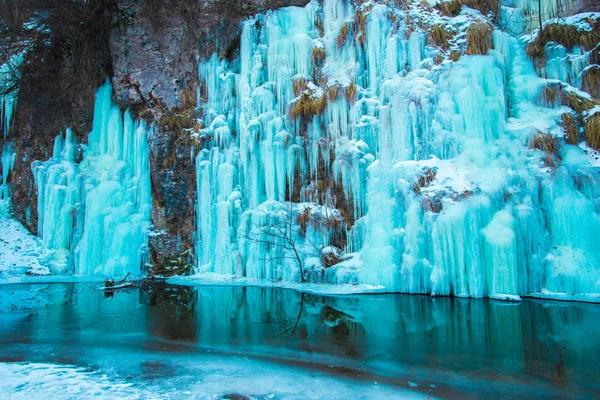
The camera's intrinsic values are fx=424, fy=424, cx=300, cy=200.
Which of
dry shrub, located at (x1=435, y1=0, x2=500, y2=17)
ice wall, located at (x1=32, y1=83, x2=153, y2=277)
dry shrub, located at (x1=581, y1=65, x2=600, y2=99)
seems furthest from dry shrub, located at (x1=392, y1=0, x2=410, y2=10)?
ice wall, located at (x1=32, y1=83, x2=153, y2=277)

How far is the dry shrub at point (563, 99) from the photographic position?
9.12m

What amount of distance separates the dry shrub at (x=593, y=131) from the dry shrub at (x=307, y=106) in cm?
621

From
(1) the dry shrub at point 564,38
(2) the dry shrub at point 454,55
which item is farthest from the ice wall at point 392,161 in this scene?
(1) the dry shrub at point 564,38

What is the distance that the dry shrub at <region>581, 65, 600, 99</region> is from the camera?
30.3ft

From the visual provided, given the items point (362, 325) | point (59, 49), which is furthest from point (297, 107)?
point (59, 49)

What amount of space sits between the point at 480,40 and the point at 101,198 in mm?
12212

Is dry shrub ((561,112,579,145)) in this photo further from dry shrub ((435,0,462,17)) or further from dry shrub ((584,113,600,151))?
dry shrub ((435,0,462,17))

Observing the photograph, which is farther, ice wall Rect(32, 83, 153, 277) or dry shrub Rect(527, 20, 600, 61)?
ice wall Rect(32, 83, 153, 277)

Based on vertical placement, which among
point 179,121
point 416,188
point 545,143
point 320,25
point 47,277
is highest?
point 320,25

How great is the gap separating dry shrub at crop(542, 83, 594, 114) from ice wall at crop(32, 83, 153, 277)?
1182 cm

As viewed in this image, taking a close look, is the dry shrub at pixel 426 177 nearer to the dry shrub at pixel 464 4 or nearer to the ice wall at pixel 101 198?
the dry shrub at pixel 464 4

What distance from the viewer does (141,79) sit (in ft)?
48.1

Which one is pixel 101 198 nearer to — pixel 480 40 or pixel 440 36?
pixel 440 36

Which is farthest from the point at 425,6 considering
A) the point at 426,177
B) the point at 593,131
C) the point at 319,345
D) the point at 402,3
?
the point at 319,345
